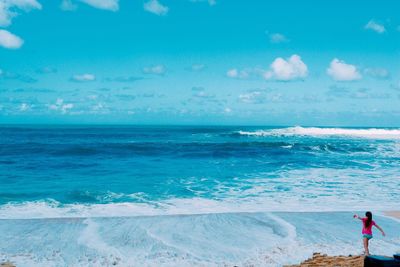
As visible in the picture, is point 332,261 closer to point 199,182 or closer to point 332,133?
point 199,182

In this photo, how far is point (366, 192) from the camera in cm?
1727

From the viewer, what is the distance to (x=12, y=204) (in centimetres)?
1413

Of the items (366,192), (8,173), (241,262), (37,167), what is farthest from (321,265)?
(37,167)

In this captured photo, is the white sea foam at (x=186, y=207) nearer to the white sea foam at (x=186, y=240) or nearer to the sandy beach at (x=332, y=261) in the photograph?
the white sea foam at (x=186, y=240)

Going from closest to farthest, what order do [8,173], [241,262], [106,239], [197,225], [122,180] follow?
1. [241,262]
2. [106,239]
3. [197,225]
4. [122,180]
5. [8,173]

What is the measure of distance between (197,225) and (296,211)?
432 cm

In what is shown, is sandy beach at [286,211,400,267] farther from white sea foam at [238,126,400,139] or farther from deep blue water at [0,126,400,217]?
white sea foam at [238,126,400,139]

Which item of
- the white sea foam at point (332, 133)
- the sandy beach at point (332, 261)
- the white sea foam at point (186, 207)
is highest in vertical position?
the white sea foam at point (332, 133)

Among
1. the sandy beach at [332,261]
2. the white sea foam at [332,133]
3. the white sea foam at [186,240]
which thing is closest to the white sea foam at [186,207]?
the white sea foam at [186,240]

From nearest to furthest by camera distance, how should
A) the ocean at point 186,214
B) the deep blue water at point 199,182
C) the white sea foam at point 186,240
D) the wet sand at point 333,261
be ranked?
the wet sand at point 333,261 → the white sea foam at point 186,240 → the ocean at point 186,214 → the deep blue water at point 199,182

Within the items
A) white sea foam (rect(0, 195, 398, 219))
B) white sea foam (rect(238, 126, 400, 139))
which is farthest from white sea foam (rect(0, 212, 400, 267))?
white sea foam (rect(238, 126, 400, 139))

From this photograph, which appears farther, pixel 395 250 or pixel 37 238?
pixel 37 238

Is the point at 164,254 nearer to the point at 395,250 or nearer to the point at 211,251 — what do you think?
the point at 211,251

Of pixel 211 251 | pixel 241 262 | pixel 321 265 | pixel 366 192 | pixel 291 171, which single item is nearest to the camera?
pixel 321 265
